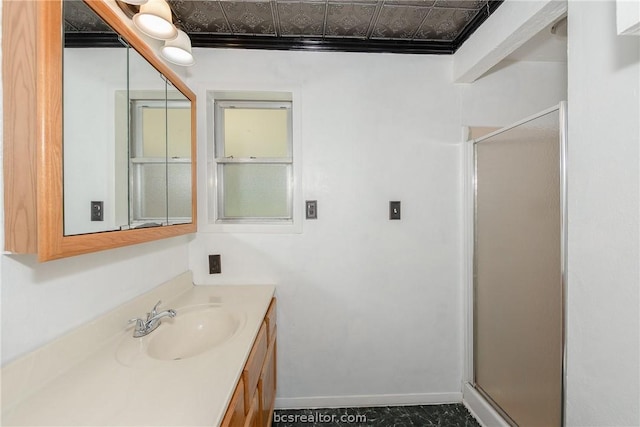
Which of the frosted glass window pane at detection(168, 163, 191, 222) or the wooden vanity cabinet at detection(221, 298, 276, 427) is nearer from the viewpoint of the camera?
the wooden vanity cabinet at detection(221, 298, 276, 427)

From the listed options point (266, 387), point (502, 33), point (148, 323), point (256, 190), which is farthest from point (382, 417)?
point (502, 33)

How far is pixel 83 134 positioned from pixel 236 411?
1.02m

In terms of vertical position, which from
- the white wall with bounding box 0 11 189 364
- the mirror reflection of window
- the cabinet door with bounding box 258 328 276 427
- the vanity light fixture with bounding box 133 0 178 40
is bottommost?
the cabinet door with bounding box 258 328 276 427

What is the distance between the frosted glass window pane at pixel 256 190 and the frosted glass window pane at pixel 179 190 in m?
0.34

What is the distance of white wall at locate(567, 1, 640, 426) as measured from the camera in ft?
2.77

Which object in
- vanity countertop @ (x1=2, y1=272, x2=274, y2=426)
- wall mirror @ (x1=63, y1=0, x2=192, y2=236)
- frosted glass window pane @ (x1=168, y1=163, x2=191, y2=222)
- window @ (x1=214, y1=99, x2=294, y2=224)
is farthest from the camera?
window @ (x1=214, y1=99, x2=294, y2=224)

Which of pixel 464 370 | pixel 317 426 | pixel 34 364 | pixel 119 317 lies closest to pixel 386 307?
pixel 464 370

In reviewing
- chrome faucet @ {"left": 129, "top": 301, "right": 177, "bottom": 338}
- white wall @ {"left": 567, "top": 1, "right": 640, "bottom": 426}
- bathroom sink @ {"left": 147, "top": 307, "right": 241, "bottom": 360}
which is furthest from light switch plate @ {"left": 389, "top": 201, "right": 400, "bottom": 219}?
chrome faucet @ {"left": 129, "top": 301, "right": 177, "bottom": 338}

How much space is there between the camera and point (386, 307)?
1.88 meters

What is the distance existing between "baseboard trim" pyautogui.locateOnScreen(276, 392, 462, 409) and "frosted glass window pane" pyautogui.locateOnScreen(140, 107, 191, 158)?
1.74 m

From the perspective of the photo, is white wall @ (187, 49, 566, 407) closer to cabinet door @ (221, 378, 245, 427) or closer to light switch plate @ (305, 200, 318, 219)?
light switch plate @ (305, 200, 318, 219)

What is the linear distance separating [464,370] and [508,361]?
1.37 feet

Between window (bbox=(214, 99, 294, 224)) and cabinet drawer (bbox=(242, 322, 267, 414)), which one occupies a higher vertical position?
window (bbox=(214, 99, 294, 224))

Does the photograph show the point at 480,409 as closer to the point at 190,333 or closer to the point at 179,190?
the point at 190,333
